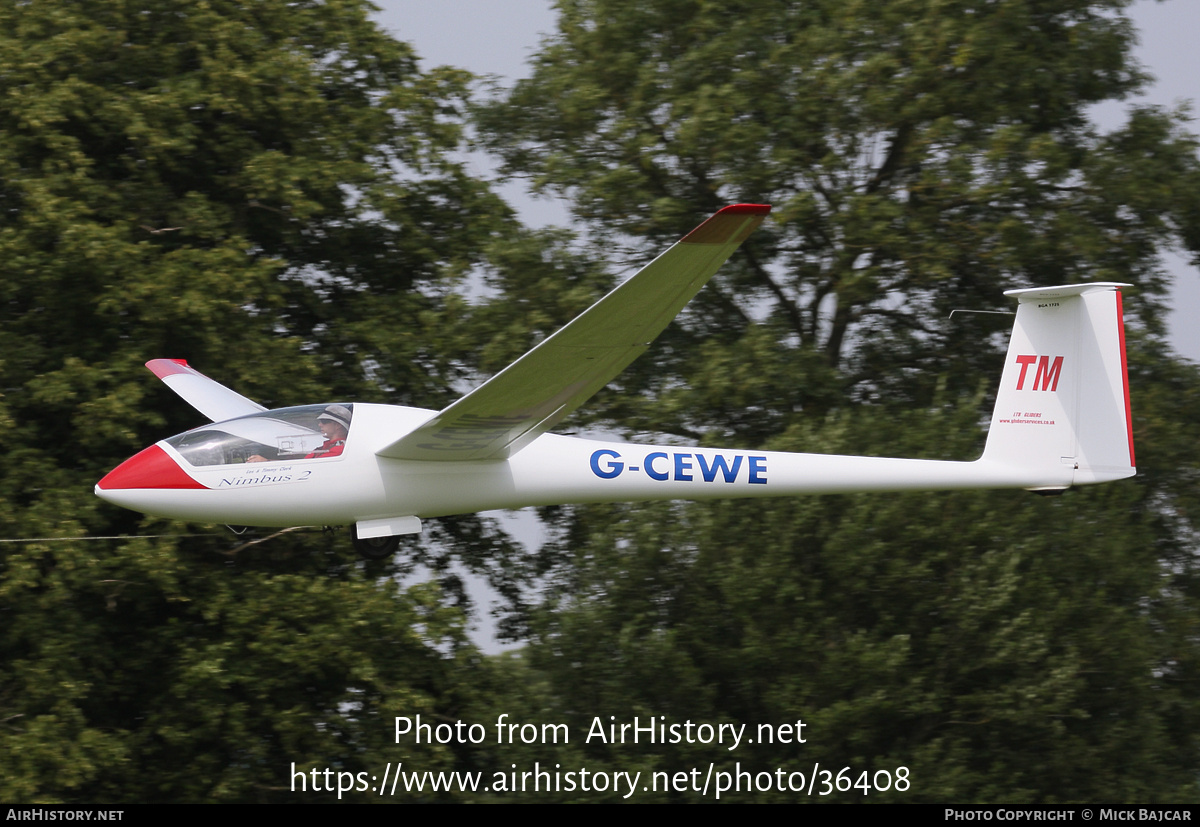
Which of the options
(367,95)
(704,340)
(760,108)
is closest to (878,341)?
(704,340)

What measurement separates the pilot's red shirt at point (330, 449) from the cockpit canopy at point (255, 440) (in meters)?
0.02

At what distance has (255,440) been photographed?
9.17m

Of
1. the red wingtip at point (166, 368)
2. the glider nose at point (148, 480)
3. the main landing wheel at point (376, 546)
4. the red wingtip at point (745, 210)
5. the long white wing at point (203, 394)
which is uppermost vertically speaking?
the red wingtip at point (166, 368)

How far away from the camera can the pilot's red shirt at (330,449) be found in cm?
920

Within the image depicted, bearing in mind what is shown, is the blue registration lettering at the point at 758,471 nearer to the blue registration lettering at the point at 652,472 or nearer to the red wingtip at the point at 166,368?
the blue registration lettering at the point at 652,472

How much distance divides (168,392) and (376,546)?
7.32 metres

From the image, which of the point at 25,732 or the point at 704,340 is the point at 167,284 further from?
the point at 704,340

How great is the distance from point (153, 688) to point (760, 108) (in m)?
11.4

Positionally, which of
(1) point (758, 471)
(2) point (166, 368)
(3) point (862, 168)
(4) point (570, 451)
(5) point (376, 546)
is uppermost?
(3) point (862, 168)

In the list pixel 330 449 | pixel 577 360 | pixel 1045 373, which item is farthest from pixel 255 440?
pixel 1045 373

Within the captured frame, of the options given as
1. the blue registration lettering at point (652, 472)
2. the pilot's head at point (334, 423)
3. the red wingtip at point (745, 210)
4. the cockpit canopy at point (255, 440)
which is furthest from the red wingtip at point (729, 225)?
the cockpit canopy at point (255, 440)

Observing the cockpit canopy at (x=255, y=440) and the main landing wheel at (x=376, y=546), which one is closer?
the cockpit canopy at (x=255, y=440)

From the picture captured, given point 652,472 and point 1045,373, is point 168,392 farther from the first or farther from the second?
point 1045,373

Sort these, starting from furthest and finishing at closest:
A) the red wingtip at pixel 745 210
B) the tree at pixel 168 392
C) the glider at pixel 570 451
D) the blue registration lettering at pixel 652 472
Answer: the tree at pixel 168 392 < the blue registration lettering at pixel 652 472 < the glider at pixel 570 451 < the red wingtip at pixel 745 210
